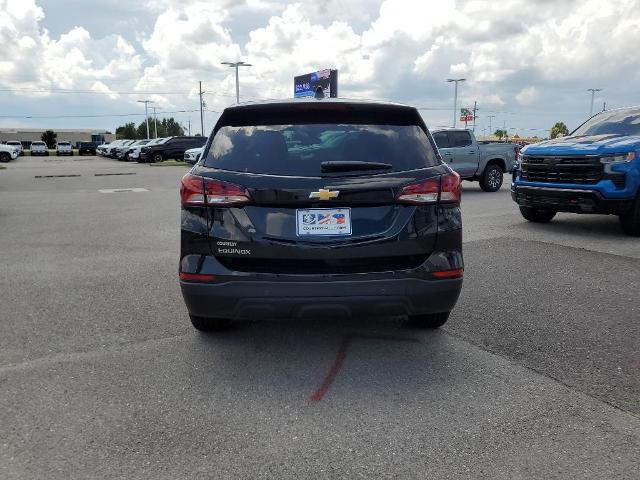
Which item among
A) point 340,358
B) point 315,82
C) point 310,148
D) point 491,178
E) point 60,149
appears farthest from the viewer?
point 60,149

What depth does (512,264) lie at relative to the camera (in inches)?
269

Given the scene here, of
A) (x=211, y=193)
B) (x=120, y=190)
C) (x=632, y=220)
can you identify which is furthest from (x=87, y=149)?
(x=211, y=193)

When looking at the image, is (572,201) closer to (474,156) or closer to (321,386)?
(321,386)

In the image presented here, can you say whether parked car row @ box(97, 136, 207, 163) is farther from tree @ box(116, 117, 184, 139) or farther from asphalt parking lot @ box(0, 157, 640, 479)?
tree @ box(116, 117, 184, 139)

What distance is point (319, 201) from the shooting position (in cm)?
349

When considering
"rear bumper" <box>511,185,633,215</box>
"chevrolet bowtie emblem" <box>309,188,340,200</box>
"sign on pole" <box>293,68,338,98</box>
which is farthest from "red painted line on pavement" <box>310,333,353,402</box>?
"sign on pole" <box>293,68,338,98</box>

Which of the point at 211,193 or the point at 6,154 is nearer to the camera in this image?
the point at 211,193

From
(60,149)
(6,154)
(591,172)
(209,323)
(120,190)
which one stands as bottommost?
(209,323)

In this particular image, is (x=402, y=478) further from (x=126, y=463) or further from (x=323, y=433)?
(x=126, y=463)

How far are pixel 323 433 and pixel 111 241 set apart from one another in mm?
6575

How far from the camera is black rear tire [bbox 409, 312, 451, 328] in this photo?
438cm

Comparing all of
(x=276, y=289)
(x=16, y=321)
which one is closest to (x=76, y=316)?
(x=16, y=321)

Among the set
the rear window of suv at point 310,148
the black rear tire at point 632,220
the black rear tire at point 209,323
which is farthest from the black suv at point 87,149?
the rear window of suv at point 310,148

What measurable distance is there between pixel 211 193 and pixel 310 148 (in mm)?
725
